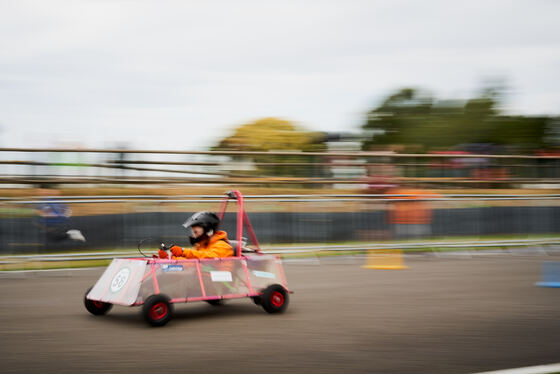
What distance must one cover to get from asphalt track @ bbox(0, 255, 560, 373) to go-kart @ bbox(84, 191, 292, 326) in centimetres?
18

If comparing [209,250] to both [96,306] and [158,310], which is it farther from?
[96,306]

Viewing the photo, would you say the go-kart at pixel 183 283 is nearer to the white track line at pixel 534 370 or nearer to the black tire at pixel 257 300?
the black tire at pixel 257 300

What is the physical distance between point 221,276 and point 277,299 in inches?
27.4

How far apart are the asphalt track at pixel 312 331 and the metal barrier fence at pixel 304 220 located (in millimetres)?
1607

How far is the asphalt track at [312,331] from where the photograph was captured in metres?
4.91

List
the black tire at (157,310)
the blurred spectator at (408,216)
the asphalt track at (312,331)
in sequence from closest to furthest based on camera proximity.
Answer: the asphalt track at (312,331), the black tire at (157,310), the blurred spectator at (408,216)

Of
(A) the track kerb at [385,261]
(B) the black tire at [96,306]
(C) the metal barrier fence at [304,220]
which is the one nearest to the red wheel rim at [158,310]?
(B) the black tire at [96,306]

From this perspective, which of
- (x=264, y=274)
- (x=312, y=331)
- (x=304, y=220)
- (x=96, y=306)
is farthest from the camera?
(x=304, y=220)

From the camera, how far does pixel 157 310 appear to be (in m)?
6.28

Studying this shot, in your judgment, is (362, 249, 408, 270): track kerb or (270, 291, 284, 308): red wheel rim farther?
(362, 249, 408, 270): track kerb

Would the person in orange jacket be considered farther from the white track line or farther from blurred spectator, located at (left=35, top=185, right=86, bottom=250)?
blurred spectator, located at (left=35, top=185, right=86, bottom=250)

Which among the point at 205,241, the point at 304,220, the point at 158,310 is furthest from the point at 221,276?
the point at 304,220

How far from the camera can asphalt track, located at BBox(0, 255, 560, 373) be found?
193 inches

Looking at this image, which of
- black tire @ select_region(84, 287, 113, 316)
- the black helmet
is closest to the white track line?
the black helmet
